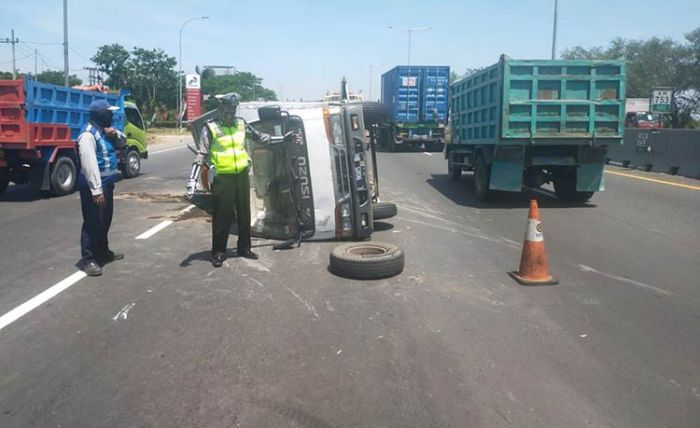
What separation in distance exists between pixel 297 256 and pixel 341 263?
1.18m

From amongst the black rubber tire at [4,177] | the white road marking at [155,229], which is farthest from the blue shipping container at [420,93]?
the white road marking at [155,229]

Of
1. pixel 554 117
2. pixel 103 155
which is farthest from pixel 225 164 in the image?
pixel 554 117

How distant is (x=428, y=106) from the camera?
3036 centimetres

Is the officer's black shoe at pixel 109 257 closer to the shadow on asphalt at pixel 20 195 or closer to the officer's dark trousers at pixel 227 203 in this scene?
the officer's dark trousers at pixel 227 203

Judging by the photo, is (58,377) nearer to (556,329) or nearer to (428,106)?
(556,329)

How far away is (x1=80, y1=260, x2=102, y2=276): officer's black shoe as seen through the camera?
6895 mm

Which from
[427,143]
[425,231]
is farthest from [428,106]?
[425,231]

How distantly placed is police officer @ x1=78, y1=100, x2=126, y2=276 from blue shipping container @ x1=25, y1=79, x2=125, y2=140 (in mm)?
6008

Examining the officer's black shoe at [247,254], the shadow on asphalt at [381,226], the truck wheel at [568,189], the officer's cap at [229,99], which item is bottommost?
the officer's black shoe at [247,254]

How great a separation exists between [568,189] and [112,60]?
72.3 m

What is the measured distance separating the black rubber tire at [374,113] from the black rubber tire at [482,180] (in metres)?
3.80

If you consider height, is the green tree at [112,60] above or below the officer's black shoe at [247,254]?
above

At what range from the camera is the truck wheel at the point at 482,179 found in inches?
504

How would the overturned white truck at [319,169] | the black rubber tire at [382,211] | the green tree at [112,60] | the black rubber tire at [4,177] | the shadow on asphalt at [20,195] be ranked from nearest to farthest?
1. the overturned white truck at [319,169]
2. the black rubber tire at [382,211]
3. the shadow on asphalt at [20,195]
4. the black rubber tire at [4,177]
5. the green tree at [112,60]
